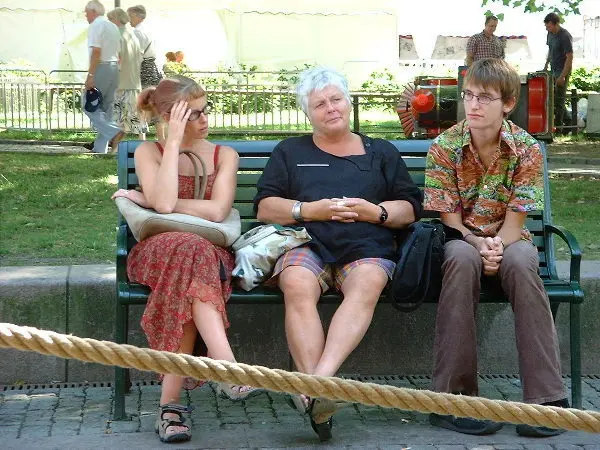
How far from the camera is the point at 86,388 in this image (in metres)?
5.46

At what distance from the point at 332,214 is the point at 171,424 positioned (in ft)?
3.70

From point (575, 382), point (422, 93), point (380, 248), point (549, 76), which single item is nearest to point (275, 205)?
point (380, 248)

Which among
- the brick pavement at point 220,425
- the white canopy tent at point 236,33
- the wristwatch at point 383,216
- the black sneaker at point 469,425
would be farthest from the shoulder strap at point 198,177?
the white canopy tent at point 236,33

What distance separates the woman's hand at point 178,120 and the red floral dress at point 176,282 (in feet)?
1.43

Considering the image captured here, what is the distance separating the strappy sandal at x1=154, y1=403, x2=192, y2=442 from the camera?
15.3ft

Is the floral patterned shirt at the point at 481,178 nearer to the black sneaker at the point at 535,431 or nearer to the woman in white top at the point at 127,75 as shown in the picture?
the black sneaker at the point at 535,431

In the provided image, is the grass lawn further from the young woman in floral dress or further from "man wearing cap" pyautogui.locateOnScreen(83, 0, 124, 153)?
the young woman in floral dress

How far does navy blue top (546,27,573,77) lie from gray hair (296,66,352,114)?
46.8 ft

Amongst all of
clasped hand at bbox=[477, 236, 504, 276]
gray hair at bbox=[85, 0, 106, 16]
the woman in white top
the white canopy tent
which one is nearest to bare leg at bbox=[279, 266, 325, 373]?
clasped hand at bbox=[477, 236, 504, 276]

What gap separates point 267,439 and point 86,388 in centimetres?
110

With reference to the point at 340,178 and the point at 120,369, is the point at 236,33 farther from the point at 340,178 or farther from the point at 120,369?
the point at 120,369

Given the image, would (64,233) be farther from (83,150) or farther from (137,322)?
(83,150)

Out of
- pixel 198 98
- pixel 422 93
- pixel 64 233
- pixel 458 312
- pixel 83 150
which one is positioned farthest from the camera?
pixel 83 150

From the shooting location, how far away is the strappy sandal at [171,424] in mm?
4648
